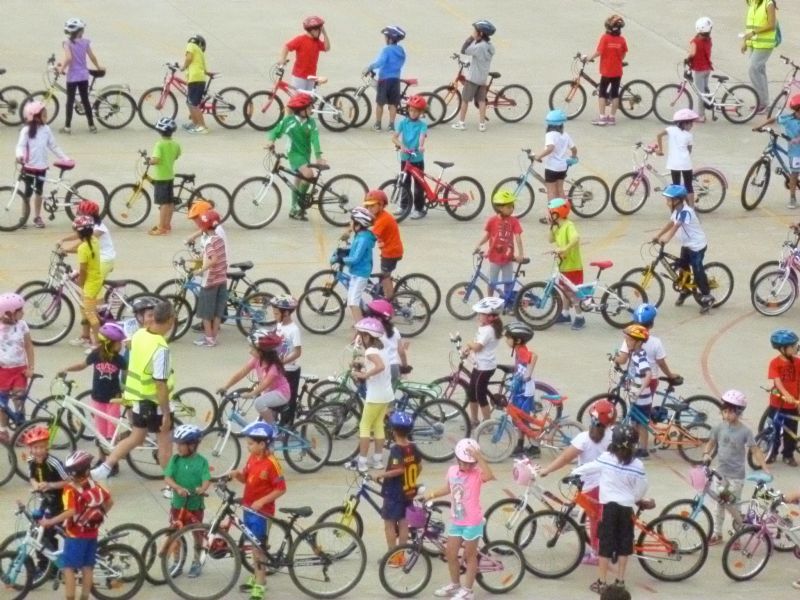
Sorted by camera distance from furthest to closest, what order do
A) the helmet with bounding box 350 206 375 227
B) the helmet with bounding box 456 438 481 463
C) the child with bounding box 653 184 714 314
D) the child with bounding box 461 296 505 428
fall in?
the child with bounding box 653 184 714 314 → the helmet with bounding box 350 206 375 227 → the child with bounding box 461 296 505 428 → the helmet with bounding box 456 438 481 463

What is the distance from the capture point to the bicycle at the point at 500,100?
3042 centimetres

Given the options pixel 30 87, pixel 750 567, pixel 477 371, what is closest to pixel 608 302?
pixel 477 371

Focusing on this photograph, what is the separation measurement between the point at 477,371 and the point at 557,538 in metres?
2.88

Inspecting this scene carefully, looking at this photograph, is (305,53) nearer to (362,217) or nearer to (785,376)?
(362,217)

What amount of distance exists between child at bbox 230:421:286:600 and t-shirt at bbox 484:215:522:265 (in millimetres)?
6716

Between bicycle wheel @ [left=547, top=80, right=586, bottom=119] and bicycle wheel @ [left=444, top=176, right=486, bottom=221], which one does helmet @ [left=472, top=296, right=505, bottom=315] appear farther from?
bicycle wheel @ [left=547, top=80, right=586, bottom=119]

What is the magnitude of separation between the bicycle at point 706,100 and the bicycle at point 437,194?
225 inches

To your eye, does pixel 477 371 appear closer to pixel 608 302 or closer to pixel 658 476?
A: pixel 658 476

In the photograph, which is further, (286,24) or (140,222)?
(286,24)

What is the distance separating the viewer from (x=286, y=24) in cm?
3512

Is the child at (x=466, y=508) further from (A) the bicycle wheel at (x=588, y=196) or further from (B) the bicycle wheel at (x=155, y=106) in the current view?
(B) the bicycle wheel at (x=155, y=106)

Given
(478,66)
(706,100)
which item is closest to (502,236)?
(478,66)

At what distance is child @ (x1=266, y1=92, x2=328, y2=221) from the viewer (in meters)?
25.5

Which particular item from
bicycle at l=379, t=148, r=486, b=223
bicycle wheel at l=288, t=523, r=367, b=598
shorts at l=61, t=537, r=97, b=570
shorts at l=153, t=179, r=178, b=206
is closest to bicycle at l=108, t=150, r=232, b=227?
shorts at l=153, t=179, r=178, b=206
